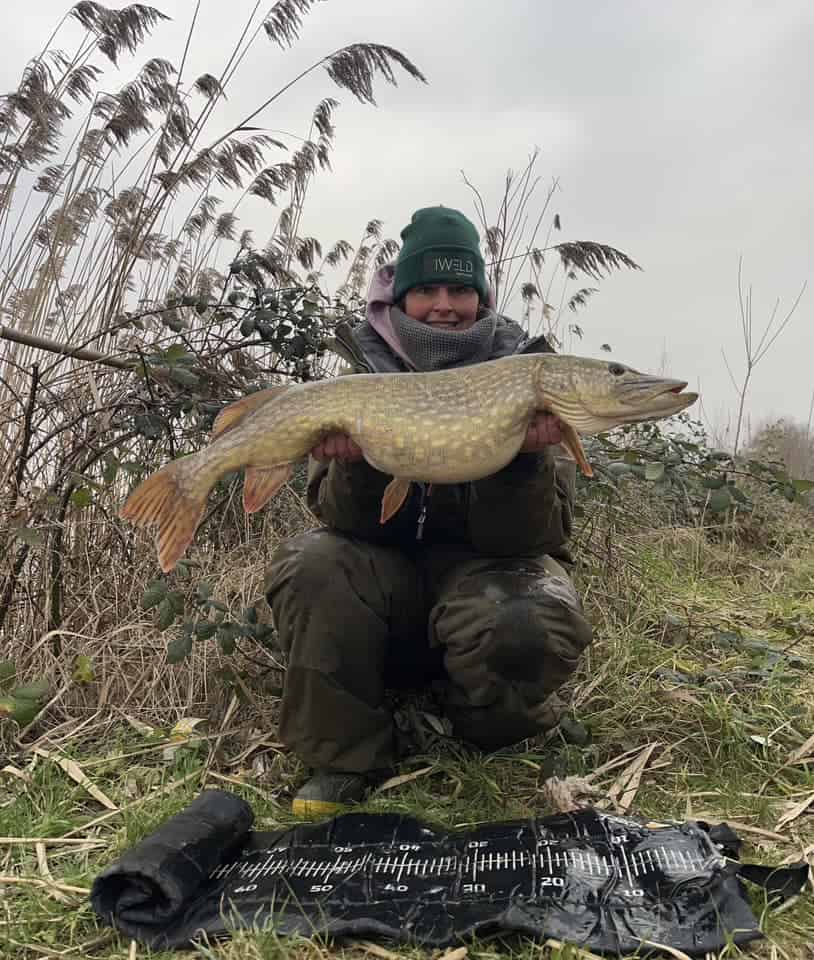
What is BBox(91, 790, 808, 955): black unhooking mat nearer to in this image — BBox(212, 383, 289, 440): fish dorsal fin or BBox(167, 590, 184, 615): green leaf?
BBox(167, 590, 184, 615): green leaf

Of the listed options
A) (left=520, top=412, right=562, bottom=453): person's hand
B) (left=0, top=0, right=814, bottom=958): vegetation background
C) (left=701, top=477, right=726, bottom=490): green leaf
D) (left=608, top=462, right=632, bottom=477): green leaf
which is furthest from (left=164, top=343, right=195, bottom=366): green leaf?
(left=701, top=477, right=726, bottom=490): green leaf

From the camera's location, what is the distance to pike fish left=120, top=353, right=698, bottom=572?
175cm

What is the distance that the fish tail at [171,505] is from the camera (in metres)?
1.75

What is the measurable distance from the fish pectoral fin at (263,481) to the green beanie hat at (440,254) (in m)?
0.70

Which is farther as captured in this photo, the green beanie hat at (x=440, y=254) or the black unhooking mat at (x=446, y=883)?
the green beanie hat at (x=440, y=254)

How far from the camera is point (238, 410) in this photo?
5.99 ft

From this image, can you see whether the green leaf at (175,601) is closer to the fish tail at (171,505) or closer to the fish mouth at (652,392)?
the fish tail at (171,505)

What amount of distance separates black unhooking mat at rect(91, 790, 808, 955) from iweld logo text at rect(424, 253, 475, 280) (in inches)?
54.7

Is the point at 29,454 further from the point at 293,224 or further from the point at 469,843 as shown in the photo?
the point at 293,224

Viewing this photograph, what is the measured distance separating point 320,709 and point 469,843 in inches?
18.9

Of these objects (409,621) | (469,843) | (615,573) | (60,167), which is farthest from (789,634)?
(60,167)

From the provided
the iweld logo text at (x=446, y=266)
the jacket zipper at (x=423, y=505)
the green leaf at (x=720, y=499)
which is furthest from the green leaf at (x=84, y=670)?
the green leaf at (x=720, y=499)

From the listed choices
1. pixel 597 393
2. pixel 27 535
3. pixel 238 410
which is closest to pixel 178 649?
pixel 27 535

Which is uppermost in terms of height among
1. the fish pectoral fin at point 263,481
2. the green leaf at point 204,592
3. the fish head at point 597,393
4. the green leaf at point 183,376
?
the green leaf at point 183,376
